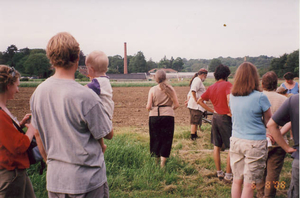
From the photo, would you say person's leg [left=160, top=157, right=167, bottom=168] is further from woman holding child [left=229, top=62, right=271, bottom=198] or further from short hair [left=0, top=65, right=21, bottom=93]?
short hair [left=0, top=65, right=21, bottom=93]

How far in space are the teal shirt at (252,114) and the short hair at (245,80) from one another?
2.7 inches

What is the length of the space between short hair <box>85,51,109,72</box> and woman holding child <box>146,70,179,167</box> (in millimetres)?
2096

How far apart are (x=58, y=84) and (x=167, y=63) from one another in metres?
97.6

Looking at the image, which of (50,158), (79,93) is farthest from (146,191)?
(79,93)

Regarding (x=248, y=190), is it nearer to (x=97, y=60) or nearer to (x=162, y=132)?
(x=162, y=132)

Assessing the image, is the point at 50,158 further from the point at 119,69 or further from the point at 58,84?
the point at 119,69

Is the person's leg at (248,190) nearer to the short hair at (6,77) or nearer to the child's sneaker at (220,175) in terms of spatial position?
the child's sneaker at (220,175)

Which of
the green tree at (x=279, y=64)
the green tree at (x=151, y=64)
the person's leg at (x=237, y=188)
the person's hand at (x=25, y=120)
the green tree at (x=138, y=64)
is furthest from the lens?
the green tree at (x=151, y=64)

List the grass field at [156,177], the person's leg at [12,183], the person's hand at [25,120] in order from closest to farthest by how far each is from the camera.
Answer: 1. the person's leg at [12,183]
2. the person's hand at [25,120]
3. the grass field at [156,177]

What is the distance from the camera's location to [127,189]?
367 centimetres

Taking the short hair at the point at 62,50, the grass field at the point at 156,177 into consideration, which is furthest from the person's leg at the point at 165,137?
the short hair at the point at 62,50

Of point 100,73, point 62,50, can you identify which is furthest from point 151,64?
point 62,50

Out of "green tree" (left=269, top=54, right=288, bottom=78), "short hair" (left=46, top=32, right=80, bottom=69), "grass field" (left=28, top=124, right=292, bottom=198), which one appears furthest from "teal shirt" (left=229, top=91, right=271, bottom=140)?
"green tree" (left=269, top=54, right=288, bottom=78)

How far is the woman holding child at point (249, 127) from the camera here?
2699 mm
